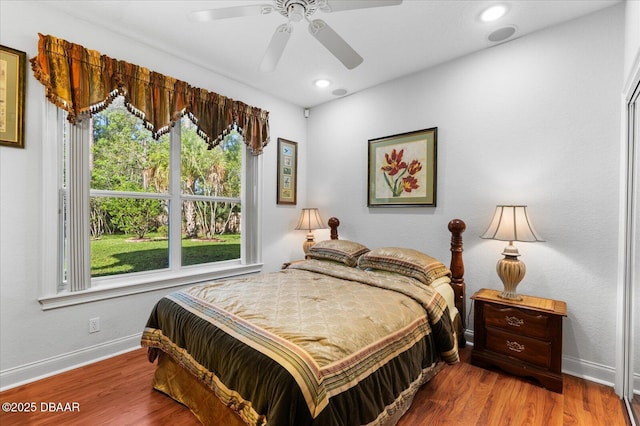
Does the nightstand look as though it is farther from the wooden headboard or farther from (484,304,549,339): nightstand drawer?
the wooden headboard

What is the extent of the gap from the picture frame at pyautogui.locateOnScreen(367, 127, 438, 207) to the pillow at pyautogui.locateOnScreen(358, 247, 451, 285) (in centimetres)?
69

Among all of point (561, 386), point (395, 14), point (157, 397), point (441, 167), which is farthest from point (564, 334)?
point (157, 397)

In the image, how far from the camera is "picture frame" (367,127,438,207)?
3.04 m

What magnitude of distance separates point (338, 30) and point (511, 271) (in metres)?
2.41

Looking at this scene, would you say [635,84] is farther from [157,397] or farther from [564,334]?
[157,397]

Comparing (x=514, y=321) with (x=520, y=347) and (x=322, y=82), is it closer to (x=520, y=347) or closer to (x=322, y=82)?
(x=520, y=347)

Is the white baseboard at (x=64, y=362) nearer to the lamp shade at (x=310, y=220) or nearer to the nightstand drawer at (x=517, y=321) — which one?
the lamp shade at (x=310, y=220)

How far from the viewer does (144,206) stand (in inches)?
112

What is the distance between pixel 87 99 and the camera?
2.30m

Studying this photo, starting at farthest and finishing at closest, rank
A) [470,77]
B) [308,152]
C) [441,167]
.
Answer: [308,152], [441,167], [470,77]

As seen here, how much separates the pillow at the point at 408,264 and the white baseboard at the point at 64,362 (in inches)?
90.2

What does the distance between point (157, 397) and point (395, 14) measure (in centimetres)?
326

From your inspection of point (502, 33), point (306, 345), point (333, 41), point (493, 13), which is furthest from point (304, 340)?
point (502, 33)

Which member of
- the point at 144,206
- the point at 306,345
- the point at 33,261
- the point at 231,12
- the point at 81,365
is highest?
the point at 231,12
